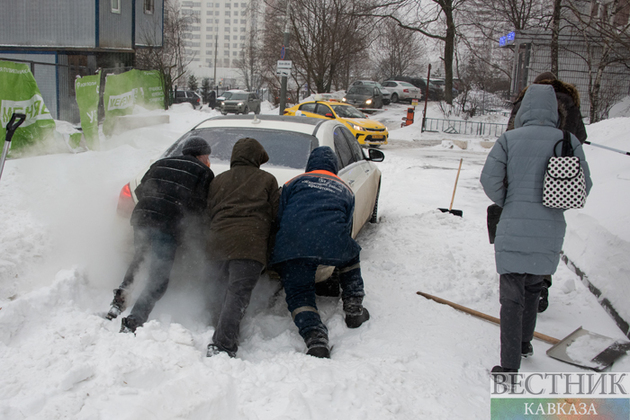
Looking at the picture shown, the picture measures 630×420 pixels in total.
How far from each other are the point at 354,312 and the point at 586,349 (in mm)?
1763

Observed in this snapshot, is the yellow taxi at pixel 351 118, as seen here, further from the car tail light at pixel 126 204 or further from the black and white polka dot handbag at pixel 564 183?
the black and white polka dot handbag at pixel 564 183

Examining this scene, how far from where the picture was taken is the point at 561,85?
14.6 ft

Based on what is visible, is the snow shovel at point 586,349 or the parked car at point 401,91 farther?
the parked car at point 401,91

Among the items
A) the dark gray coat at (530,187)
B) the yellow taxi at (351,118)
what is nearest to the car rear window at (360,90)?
the yellow taxi at (351,118)

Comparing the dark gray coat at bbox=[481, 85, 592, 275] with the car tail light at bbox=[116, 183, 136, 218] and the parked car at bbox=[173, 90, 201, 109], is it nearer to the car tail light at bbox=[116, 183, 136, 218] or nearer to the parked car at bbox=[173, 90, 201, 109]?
the car tail light at bbox=[116, 183, 136, 218]

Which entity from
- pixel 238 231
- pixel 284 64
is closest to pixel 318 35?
pixel 284 64

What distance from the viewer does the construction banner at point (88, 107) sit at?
11.6 metres

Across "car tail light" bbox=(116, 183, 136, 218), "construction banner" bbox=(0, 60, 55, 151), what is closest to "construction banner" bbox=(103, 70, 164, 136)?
"construction banner" bbox=(0, 60, 55, 151)

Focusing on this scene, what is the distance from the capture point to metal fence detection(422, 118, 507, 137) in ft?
80.9

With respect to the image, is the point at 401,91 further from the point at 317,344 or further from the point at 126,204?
the point at 317,344

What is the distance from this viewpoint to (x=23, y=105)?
9359 millimetres

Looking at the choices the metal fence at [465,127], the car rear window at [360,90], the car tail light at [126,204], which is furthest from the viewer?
the car rear window at [360,90]

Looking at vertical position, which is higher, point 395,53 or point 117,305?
point 395,53

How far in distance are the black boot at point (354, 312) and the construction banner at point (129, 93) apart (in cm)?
1079
